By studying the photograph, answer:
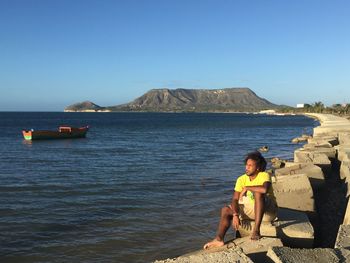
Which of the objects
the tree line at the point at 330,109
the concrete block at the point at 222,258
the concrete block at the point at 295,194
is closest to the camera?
the concrete block at the point at 222,258

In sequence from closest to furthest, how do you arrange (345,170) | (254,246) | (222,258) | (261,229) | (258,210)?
(222,258), (254,246), (258,210), (261,229), (345,170)

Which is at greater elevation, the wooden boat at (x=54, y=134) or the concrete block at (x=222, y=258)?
the concrete block at (x=222, y=258)

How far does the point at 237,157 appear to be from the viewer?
2634 cm

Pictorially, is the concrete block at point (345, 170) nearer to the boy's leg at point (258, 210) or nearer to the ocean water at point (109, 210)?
the ocean water at point (109, 210)

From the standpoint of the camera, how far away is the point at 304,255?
517 centimetres

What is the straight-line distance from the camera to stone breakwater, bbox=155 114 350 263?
17.3 ft

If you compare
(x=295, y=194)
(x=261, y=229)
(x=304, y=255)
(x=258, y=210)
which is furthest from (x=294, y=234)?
(x=295, y=194)

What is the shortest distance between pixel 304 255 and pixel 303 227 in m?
1.96

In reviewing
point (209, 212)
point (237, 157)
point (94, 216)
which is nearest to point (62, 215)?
point (94, 216)

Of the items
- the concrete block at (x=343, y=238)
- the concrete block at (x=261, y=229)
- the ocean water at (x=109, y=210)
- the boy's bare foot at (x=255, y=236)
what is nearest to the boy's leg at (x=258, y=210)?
the boy's bare foot at (x=255, y=236)

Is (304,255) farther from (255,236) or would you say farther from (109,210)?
(109,210)

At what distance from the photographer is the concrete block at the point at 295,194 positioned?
29.3ft

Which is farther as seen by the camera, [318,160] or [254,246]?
[318,160]

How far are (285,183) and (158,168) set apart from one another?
1193cm
